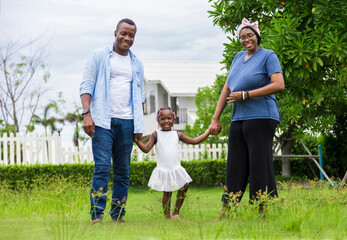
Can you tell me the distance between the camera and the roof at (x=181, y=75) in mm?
27355

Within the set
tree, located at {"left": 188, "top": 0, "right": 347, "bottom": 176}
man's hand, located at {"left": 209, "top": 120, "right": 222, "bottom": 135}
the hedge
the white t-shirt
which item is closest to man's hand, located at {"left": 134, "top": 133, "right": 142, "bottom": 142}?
the white t-shirt

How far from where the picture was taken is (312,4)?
24.3 ft

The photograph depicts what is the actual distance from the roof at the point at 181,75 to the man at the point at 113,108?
21389 millimetres

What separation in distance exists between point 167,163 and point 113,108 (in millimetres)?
1067

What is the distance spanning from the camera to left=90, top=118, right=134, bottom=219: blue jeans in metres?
4.96

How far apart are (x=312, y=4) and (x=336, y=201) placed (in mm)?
3500

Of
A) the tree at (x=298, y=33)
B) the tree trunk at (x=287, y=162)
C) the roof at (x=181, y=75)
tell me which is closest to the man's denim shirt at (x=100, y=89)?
the tree at (x=298, y=33)

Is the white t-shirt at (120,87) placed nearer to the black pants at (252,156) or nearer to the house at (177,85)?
the black pants at (252,156)

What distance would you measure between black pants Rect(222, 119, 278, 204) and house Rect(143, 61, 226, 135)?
858 inches

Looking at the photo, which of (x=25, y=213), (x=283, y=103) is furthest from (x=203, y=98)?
(x=25, y=213)

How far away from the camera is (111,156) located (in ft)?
16.9

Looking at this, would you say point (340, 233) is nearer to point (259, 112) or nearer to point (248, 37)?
point (259, 112)

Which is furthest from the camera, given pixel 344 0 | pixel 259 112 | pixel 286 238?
pixel 344 0

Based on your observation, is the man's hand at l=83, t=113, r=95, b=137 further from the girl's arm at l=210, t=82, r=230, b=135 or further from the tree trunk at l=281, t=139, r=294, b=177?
the tree trunk at l=281, t=139, r=294, b=177
